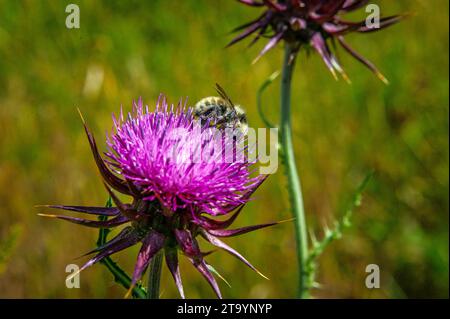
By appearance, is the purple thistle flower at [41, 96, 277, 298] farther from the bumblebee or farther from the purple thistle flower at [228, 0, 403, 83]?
the purple thistle flower at [228, 0, 403, 83]

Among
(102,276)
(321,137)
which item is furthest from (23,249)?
(321,137)

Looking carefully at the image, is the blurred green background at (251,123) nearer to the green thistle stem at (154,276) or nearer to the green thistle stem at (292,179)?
the green thistle stem at (292,179)

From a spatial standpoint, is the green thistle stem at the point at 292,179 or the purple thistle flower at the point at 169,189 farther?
the green thistle stem at the point at 292,179

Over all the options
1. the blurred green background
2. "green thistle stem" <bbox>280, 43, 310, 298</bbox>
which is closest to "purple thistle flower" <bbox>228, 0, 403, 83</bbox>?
"green thistle stem" <bbox>280, 43, 310, 298</bbox>

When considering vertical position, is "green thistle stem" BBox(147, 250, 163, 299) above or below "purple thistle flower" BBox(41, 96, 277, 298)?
below

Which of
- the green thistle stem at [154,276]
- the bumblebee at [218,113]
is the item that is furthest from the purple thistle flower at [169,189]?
the bumblebee at [218,113]

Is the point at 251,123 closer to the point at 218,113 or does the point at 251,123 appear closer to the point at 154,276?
the point at 218,113
